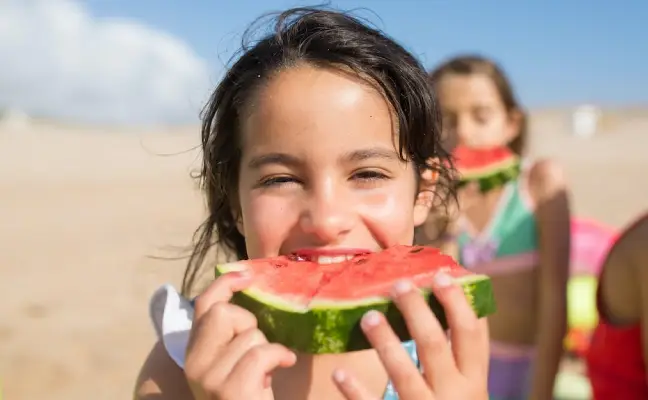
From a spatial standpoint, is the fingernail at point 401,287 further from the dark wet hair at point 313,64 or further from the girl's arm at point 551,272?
the girl's arm at point 551,272

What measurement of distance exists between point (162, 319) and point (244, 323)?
961 mm

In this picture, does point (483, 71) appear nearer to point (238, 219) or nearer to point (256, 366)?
point (238, 219)

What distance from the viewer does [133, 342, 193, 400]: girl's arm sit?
7.99 ft

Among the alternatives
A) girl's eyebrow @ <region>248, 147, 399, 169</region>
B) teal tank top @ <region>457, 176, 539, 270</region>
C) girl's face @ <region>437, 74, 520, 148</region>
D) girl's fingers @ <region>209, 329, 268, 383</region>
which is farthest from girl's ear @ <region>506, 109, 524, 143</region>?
girl's fingers @ <region>209, 329, 268, 383</region>

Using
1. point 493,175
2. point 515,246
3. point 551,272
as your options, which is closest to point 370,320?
point 551,272

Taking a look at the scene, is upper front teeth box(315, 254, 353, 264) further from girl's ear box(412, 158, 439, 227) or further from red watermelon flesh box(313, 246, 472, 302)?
girl's ear box(412, 158, 439, 227)

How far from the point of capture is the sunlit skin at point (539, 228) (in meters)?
3.95

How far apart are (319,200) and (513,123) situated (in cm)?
345

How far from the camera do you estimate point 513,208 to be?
436cm

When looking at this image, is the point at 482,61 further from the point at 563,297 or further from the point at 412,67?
the point at 412,67

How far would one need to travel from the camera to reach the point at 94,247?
38.6 feet

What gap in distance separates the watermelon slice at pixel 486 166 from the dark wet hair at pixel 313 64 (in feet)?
5.11

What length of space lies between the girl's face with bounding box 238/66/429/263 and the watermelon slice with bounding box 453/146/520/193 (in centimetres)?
214

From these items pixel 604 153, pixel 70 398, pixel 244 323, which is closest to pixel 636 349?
pixel 244 323
